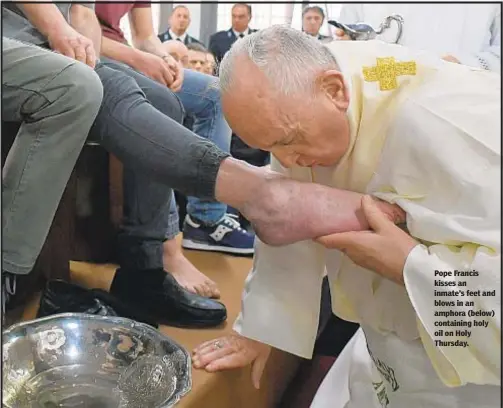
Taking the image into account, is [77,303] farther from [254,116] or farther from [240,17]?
[240,17]

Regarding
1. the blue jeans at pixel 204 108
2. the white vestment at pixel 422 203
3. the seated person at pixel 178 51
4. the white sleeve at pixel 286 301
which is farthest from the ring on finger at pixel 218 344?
the seated person at pixel 178 51

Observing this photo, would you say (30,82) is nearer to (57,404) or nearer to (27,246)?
(27,246)

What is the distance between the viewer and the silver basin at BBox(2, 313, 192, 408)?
2.79 ft

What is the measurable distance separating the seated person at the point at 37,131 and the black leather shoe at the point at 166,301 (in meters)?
0.24

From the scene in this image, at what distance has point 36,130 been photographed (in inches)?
34.3

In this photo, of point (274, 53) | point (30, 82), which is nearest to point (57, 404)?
point (30, 82)

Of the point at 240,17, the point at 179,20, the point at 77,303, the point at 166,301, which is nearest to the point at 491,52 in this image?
the point at 166,301

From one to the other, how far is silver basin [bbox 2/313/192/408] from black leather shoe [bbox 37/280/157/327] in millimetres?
77

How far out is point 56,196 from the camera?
35.4 inches

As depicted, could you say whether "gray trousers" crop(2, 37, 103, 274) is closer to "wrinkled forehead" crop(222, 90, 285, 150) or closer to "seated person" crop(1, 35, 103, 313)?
"seated person" crop(1, 35, 103, 313)

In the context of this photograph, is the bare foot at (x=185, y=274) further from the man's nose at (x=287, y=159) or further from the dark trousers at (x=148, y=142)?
the man's nose at (x=287, y=159)

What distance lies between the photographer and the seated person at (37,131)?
855 millimetres

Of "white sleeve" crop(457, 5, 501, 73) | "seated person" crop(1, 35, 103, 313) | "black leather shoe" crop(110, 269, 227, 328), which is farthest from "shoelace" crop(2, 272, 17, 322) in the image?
"white sleeve" crop(457, 5, 501, 73)

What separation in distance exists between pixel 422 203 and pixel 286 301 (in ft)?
0.91
